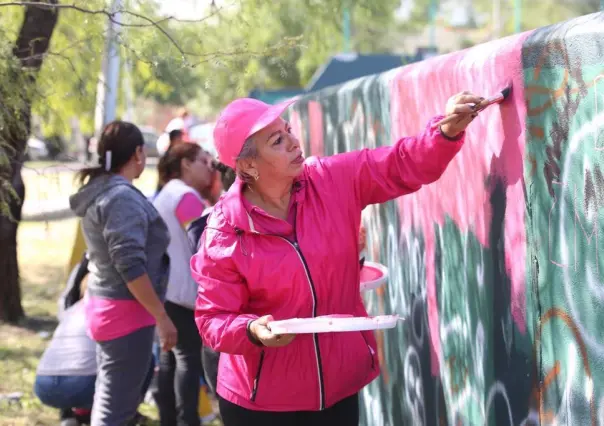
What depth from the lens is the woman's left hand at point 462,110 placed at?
119 inches

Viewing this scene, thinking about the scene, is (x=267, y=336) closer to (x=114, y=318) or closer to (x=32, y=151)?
(x=114, y=318)

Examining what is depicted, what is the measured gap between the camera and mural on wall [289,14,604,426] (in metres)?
2.67

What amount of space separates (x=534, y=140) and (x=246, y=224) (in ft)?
3.16

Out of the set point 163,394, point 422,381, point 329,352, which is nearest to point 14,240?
point 163,394

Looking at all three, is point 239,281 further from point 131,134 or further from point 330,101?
point 330,101

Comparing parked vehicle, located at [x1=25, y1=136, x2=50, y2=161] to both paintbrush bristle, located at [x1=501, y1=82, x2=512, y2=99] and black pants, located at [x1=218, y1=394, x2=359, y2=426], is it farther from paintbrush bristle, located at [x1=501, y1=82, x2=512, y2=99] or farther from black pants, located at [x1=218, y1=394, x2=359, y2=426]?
paintbrush bristle, located at [x1=501, y1=82, x2=512, y2=99]

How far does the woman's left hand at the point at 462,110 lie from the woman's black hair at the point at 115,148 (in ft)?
7.66

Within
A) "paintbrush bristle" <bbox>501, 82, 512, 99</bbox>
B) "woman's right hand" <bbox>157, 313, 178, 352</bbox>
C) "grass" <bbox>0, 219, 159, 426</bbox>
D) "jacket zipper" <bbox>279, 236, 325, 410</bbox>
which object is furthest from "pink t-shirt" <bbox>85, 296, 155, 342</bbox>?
"paintbrush bristle" <bbox>501, 82, 512, 99</bbox>

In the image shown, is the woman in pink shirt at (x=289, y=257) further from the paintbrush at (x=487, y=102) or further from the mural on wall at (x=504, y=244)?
the mural on wall at (x=504, y=244)

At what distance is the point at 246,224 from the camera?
128 inches

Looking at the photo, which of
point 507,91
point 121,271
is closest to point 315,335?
point 507,91

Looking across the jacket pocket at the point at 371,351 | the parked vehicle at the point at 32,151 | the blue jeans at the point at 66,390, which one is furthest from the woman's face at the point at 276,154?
the parked vehicle at the point at 32,151

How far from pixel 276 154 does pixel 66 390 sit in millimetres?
2773

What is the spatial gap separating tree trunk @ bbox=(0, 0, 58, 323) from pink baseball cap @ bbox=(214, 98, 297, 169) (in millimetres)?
1572
